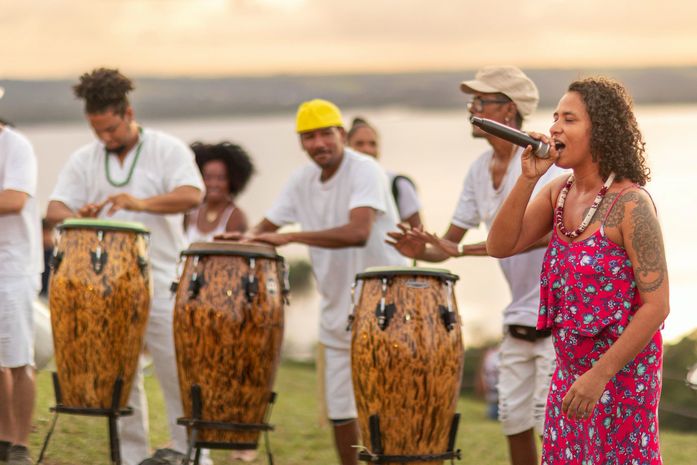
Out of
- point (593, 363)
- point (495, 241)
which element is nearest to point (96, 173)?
point (495, 241)

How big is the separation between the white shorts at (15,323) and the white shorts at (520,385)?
2.54 metres

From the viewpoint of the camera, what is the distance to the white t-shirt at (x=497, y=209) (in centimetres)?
587

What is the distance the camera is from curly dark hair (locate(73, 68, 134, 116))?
6.92 metres

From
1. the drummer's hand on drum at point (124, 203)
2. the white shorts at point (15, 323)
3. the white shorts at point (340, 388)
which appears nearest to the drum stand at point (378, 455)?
the white shorts at point (340, 388)

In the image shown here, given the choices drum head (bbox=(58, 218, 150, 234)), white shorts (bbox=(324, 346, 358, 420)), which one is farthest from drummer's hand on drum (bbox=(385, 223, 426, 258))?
drum head (bbox=(58, 218, 150, 234))

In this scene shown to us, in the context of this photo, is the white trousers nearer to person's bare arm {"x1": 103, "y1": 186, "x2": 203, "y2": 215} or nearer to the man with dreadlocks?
the man with dreadlocks

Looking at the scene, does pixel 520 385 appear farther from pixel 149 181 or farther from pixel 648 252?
pixel 149 181

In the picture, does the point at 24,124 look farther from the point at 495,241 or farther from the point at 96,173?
the point at 495,241

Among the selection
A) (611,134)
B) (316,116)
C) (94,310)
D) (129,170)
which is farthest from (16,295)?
(611,134)

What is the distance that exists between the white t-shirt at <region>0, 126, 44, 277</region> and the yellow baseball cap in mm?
1441

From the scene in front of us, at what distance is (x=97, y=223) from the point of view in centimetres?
631

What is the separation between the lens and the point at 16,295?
6.84 m

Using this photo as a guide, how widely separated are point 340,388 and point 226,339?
99cm

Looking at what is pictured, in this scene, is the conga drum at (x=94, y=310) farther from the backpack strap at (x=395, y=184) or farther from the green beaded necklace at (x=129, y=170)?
the backpack strap at (x=395, y=184)
